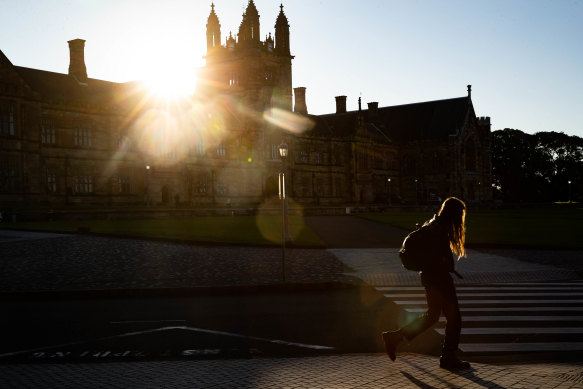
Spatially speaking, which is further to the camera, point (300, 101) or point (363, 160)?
point (363, 160)

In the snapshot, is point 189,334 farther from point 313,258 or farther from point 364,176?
point 364,176

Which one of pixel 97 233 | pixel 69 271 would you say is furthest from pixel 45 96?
pixel 69 271

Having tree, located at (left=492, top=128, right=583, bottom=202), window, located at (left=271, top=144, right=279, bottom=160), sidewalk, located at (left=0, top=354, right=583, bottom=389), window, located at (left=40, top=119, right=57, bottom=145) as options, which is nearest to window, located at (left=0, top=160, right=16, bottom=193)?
window, located at (left=40, top=119, right=57, bottom=145)

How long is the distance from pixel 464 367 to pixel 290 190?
78632 mm

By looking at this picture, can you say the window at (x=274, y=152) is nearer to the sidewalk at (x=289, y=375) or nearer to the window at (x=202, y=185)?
the window at (x=202, y=185)

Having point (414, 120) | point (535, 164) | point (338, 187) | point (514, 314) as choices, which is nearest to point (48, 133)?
point (338, 187)

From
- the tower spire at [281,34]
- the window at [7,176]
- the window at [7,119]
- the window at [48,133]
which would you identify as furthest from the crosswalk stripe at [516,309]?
the tower spire at [281,34]

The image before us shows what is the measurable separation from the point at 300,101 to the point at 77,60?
1515 inches

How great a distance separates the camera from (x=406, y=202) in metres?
98.6

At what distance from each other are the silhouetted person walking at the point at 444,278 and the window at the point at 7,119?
165ft

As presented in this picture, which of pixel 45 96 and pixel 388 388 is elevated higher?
pixel 45 96

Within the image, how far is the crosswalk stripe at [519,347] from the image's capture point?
800 cm

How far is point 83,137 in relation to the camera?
193 feet

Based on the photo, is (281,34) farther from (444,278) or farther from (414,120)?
(444,278)
